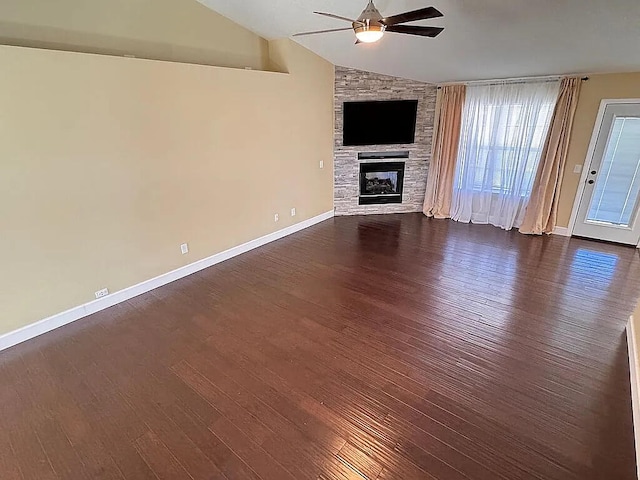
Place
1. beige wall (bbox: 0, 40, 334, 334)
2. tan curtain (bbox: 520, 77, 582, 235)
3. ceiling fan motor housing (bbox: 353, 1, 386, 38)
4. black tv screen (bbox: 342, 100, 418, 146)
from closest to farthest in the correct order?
ceiling fan motor housing (bbox: 353, 1, 386, 38) < beige wall (bbox: 0, 40, 334, 334) < tan curtain (bbox: 520, 77, 582, 235) < black tv screen (bbox: 342, 100, 418, 146)

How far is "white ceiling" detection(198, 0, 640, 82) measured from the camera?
3213 millimetres

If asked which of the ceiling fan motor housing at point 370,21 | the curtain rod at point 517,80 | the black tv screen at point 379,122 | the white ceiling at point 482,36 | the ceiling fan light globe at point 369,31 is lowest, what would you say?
the black tv screen at point 379,122

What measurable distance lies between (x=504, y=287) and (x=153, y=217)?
4.18 meters

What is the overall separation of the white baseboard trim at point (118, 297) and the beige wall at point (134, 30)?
2531 mm

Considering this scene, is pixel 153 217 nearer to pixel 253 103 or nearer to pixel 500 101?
pixel 253 103

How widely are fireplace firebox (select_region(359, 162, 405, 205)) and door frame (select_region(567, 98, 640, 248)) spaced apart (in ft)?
9.43

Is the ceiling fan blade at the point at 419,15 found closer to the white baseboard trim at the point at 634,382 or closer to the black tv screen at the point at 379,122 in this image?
the white baseboard trim at the point at 634,382

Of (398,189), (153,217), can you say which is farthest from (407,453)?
(398,189)

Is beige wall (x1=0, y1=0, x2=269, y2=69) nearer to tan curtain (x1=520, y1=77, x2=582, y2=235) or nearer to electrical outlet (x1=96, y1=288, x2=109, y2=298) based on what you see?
electrical outlet (x1=96, y1=288, x2=109, y2=298)

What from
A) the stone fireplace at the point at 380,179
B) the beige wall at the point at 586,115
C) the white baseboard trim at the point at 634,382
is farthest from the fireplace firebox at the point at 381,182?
the white baseboard trim at the point at 634,382

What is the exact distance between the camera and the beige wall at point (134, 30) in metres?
3.07

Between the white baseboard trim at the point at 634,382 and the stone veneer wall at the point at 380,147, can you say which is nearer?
the white baseboard trim at the point at 634,382

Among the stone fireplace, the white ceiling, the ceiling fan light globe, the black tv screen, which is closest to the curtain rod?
the white ceiling

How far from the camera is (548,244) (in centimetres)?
519
